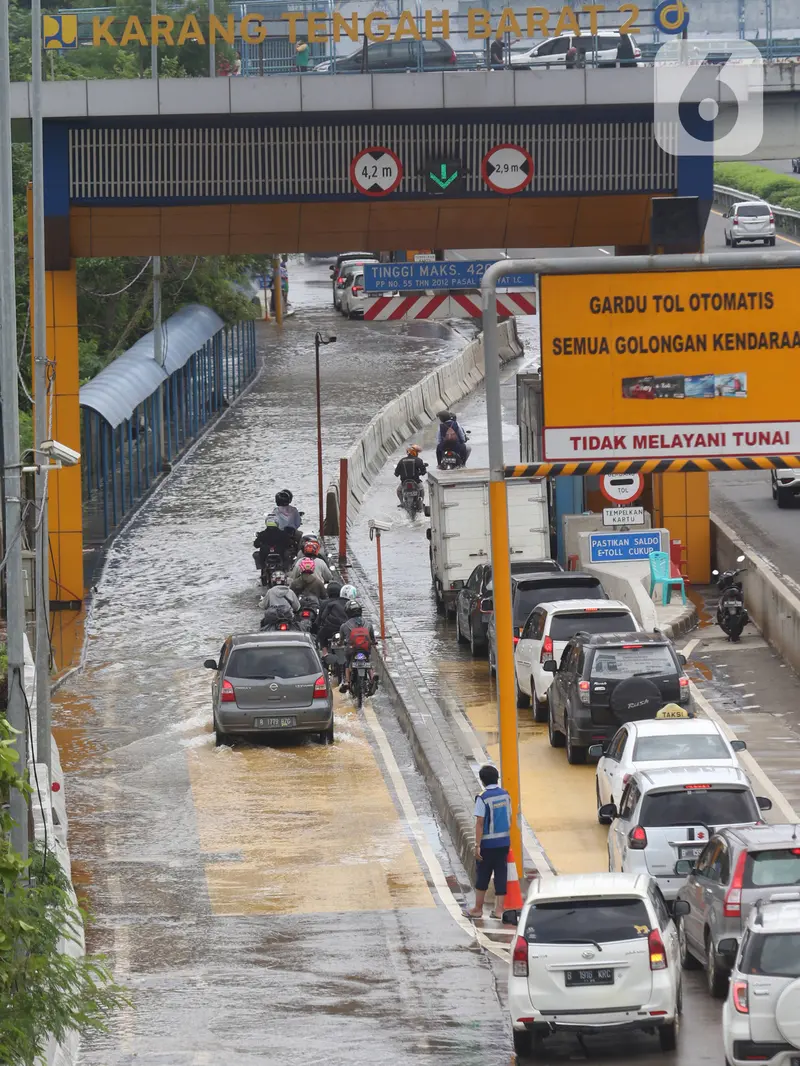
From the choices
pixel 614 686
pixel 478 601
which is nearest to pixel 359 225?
pixel 478 601

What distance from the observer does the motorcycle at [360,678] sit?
30109 millimetres

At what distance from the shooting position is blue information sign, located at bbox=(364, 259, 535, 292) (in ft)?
109

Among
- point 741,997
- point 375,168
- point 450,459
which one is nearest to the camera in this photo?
point 741,997

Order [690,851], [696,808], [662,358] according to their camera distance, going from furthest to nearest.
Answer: [662,358] < [696,808] < [690,851]

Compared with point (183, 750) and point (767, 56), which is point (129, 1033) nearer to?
point (183, 750)

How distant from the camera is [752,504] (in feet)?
153

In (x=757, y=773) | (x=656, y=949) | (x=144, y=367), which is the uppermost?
(x=144, y=367)

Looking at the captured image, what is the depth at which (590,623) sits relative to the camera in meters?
29.2

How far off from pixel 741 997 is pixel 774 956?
345mm

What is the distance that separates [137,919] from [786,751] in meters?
9.41

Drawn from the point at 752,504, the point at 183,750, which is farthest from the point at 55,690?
the point at 752,504

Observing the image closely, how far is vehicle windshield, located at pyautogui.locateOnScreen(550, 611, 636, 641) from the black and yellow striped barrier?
8.57m

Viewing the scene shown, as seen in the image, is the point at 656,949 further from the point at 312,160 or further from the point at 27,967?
the point at 312,160

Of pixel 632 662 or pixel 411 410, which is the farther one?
pixel 411 410
